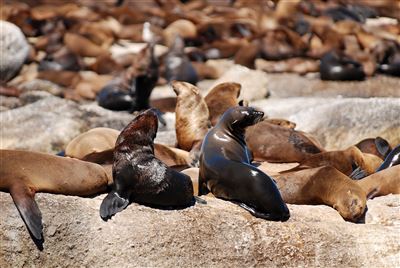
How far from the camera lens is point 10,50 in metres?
16.3

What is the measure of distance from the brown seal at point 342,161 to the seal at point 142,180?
87.3 inches

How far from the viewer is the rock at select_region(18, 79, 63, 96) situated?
1493 cm

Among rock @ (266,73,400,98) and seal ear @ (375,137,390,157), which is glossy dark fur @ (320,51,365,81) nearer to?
rock @ (266,73,400,98)

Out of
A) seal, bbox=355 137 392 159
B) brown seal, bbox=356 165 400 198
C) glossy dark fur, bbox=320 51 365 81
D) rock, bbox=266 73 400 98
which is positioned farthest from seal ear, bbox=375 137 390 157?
glossy dark fur, bbox=320 51 365 81

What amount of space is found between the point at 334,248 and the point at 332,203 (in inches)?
26.2

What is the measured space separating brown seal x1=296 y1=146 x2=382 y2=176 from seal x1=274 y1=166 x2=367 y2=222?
121 centimetres

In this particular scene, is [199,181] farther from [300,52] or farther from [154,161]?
[300,52]

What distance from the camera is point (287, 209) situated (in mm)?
5980

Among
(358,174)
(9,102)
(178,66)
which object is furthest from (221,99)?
(178,66)

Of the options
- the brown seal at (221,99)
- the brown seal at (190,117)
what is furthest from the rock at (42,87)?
→ the brown seal at (190,117)

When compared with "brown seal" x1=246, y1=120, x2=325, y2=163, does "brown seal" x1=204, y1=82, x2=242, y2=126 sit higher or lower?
lower

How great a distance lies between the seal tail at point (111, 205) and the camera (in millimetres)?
5551

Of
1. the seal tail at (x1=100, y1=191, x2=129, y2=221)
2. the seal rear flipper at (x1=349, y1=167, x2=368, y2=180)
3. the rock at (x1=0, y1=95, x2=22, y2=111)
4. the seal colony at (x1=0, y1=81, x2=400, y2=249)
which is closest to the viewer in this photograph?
the seal tail at (x1=100, y1=191, x2=129, y2=221)

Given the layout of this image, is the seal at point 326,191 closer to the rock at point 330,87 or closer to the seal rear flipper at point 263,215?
the seal rear flipper at point 263,215
